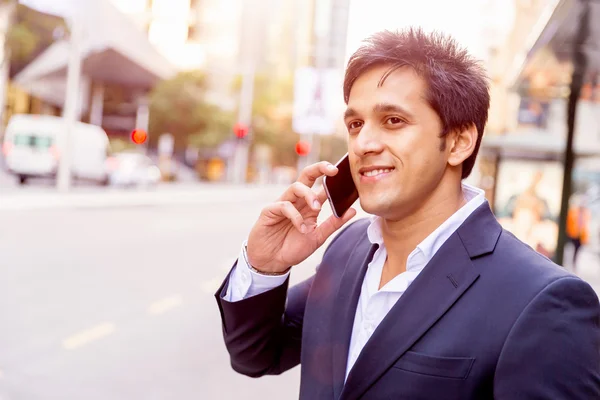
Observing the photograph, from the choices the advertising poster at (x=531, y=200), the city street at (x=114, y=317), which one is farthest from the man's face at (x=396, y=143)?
the advertising poster at (x=531, y=200)

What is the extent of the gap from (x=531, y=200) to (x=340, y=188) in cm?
1012

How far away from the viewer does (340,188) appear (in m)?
2.20

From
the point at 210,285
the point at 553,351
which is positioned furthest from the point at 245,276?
the point at 210,285

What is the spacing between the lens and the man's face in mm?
1946

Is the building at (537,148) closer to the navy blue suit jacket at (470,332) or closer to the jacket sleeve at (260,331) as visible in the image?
the jacket sleeve at (260,331)

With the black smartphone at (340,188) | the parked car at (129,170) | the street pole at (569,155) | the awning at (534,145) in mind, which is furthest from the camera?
the parked car at (129,170)

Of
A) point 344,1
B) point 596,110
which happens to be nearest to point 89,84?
point 596,110

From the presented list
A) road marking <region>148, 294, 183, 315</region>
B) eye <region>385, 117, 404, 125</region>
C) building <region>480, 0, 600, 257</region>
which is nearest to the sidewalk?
building <region>480, 0, 600, 257</region>

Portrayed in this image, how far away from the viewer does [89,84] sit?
55125 mm

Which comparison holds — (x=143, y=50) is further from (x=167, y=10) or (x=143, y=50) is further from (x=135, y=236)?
(x=135, y=236)

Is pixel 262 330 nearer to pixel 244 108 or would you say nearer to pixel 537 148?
pixel 537 148

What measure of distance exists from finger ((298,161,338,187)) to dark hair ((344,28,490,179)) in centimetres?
24

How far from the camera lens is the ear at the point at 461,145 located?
203 centimetres

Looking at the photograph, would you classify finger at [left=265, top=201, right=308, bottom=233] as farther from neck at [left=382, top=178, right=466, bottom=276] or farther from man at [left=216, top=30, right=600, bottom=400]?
neck at [left=382, top=178, right=466, bottom=276]
